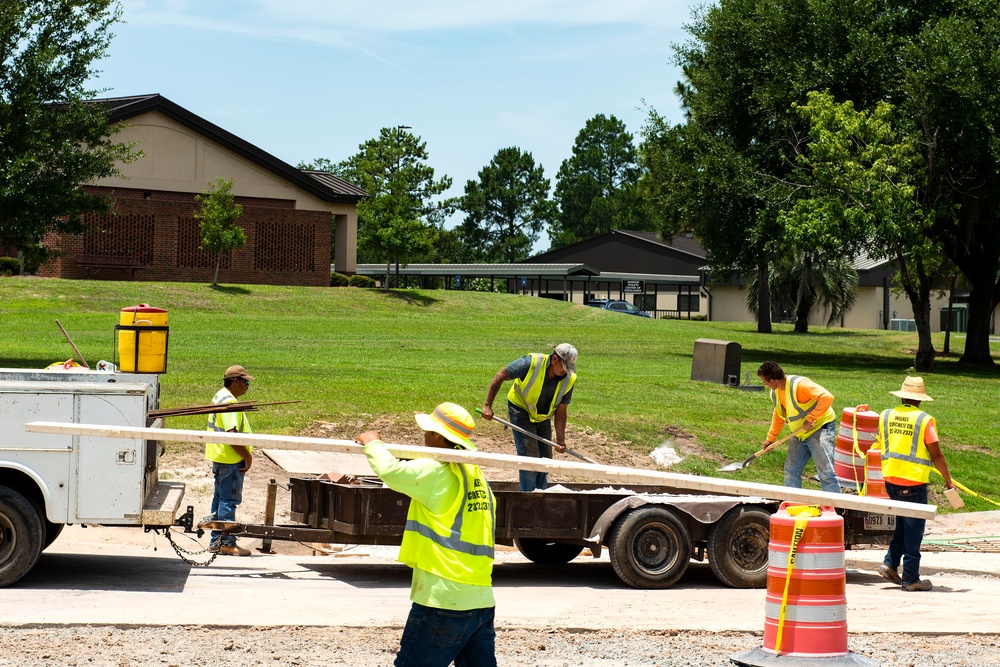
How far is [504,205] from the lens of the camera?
131 metres

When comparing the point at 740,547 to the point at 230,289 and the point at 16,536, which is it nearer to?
the point at 16,536

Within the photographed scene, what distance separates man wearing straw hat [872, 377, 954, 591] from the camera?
10844 millimetres

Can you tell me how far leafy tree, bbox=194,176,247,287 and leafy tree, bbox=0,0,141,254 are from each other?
22.0 metres

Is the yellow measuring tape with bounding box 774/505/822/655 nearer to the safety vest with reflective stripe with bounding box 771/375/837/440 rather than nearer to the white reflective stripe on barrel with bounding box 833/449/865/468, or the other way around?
the safety vest with reflective stripe with bounding box 771/375/837/440

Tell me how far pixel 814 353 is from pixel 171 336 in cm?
2063

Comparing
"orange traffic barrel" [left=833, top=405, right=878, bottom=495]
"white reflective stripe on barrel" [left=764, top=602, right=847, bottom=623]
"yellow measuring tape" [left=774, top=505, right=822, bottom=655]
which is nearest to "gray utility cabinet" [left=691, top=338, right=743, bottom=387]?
"orange traffic barrel" [left=833, top=405, right=878, bottom=495]

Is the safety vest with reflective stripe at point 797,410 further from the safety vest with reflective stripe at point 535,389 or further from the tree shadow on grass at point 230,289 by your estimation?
the tree shadow on grass at point 230,289

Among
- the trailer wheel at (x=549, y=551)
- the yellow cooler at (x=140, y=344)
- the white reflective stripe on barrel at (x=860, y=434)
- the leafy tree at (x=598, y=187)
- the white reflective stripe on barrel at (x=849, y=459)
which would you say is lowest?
the trailer wheel at (x=549, y=551)

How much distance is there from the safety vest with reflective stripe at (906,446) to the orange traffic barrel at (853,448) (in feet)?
4.63

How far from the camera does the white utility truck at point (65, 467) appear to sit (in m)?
9.42

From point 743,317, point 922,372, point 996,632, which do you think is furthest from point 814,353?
point 743,317

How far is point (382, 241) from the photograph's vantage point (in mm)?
55906

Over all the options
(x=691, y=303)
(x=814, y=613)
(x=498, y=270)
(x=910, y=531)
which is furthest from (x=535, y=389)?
(x=691, y=303)

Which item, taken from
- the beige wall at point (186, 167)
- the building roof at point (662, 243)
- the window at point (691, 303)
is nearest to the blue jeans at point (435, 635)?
the beige wall at point (186, 167)
